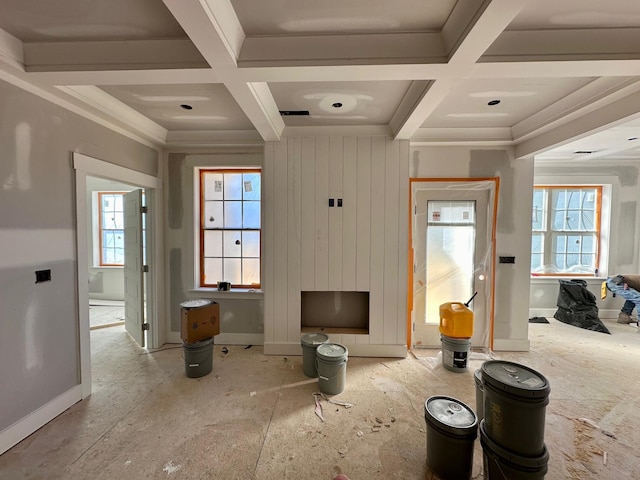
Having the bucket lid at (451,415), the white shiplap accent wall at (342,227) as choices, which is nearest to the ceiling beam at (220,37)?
the white shiplap accent wall at (342,227)

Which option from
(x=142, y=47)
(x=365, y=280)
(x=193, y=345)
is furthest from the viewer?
(x=365, y=280)

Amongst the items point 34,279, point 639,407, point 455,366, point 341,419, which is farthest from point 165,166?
point 639,407

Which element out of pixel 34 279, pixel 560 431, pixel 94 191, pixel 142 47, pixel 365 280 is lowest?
pixel 560 431

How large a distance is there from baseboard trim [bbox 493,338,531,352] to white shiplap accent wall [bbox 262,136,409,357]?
1336 millimetres

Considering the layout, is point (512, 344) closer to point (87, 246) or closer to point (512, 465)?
point (512, 465)

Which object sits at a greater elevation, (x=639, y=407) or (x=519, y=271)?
(x=519, y=271)

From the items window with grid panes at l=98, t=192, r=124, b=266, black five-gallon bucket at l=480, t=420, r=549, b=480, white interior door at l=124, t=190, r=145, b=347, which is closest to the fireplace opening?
black five-gallon bucket at l=480, t=420, r=549, b=480

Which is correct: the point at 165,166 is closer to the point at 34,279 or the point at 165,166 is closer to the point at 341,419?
the point at 34,279

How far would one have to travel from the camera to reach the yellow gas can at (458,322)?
2920 millimetres

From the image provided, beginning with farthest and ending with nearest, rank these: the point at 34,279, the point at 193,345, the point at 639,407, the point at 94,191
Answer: the point at 94,191
the point at 193,345
the point at 639,407
the point at 34,279

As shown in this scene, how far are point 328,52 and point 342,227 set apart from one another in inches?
73.6

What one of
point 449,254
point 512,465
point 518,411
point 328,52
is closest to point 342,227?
point 449,254

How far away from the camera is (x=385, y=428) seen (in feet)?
6.95

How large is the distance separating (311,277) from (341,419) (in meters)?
1.50
